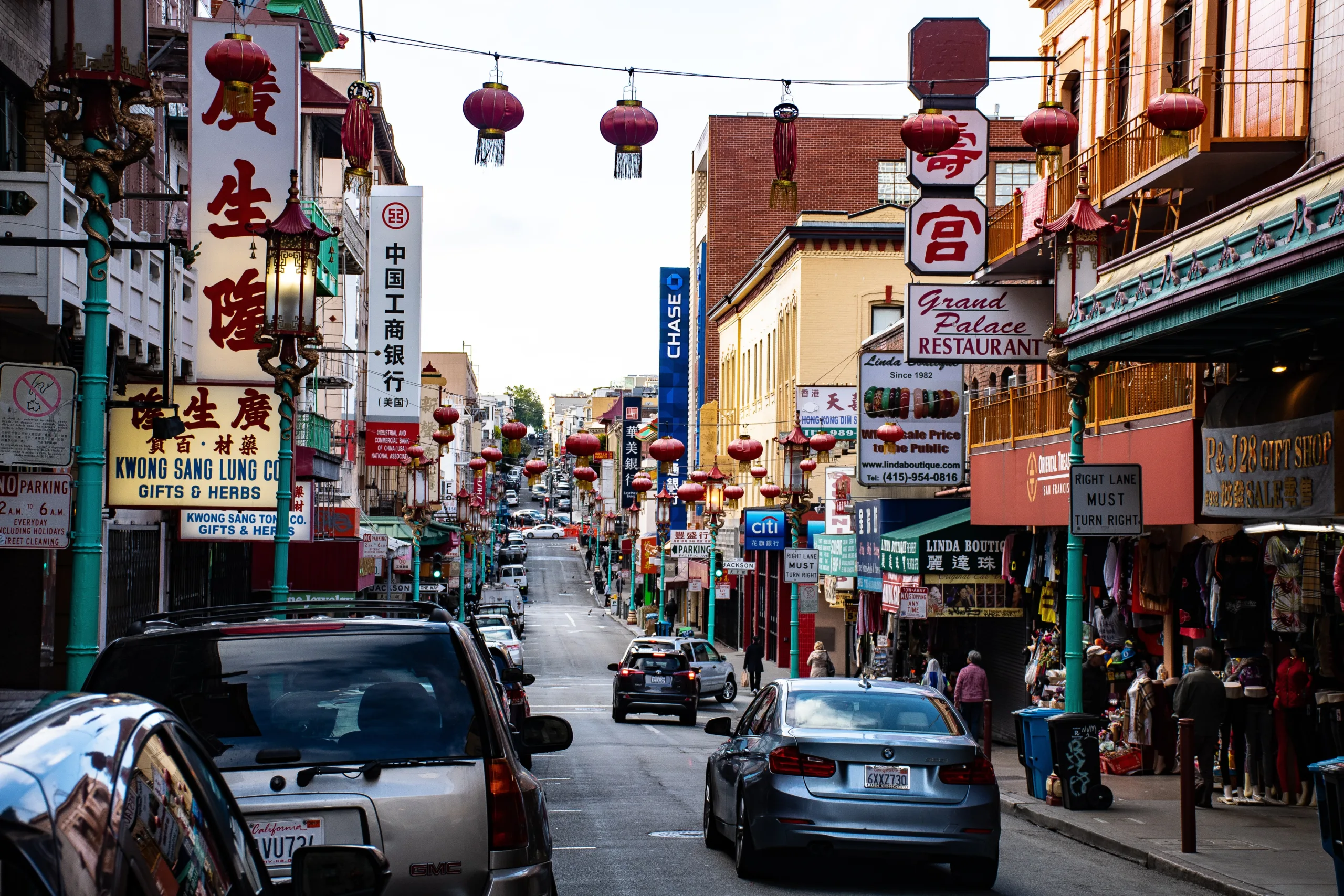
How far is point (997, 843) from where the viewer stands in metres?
11.1

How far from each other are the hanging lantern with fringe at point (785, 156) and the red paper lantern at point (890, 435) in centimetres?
1504

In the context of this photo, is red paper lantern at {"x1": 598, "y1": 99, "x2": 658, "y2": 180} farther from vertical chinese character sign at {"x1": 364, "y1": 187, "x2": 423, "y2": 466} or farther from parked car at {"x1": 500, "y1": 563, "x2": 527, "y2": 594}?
parked car at {"x1": 500, "y1": 563, "x2": 527, "y2": 594}

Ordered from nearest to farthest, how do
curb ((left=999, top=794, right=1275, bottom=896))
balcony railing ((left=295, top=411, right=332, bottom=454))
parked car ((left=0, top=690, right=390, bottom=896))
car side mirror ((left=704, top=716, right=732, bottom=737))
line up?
1. parked car ((left=0, top=690, right=390, bottom=896))
2. curb ((left=999, top=794, right=1275, bottom=896))
3. car side mirror ((left=704, top=716, right=732, bottom=737))
4. balcony railing ((left=295, top=411, right=332, bottom=454))

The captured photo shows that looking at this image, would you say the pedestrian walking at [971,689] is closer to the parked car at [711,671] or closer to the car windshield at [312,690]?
the parked car at [711,671]

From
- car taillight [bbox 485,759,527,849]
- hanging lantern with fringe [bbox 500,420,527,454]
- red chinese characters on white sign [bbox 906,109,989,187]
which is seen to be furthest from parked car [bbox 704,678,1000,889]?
hanging lantern with fringe [bbox 500,420,527,454]

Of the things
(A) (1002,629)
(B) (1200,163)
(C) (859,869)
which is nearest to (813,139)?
(A) (1002,629)

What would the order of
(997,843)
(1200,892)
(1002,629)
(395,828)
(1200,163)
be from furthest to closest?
(1002,629) → (1200,163) → (1200,892) → (997,843) → (395,828)

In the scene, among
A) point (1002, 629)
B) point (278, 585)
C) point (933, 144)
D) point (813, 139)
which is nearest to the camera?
point (933, 144)

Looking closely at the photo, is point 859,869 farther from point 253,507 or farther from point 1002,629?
→ point 1002,629

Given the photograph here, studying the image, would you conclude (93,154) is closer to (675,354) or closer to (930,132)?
(930,132)

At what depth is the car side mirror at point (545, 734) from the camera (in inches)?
318

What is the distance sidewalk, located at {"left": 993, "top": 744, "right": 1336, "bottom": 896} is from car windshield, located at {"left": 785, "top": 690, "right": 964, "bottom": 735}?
2494mm

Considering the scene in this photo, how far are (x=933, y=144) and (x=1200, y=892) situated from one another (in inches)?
322

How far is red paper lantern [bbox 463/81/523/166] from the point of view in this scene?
14.7m
